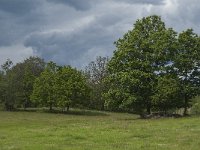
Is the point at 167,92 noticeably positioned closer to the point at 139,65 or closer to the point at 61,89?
the point at 139,65

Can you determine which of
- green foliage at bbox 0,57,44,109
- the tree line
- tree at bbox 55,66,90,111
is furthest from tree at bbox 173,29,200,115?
green foliage at bbox 0,57,44,109

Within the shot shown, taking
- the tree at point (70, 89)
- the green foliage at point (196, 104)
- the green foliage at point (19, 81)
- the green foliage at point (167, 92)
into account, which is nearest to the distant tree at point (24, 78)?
the green foliage at point (19, 81)

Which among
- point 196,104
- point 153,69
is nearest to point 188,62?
point 153,69

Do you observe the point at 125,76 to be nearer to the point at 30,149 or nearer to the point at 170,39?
the point at 170,39

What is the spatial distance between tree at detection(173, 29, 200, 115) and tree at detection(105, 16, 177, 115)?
1571 millimetres

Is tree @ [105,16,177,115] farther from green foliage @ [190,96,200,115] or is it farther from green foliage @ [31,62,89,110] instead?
green foliage @ [31,62,89,110]

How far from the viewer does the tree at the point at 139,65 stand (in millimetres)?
73000

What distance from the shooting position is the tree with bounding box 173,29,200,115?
73.8m

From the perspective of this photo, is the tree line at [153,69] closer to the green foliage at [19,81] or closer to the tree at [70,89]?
the tree at [70,89]

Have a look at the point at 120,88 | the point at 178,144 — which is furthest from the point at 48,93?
the point at 178,144

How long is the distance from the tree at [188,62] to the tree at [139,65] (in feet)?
5.16

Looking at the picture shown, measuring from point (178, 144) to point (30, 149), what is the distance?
26.8 feet

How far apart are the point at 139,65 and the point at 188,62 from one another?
7718mm

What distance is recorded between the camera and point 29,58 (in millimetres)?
156875
